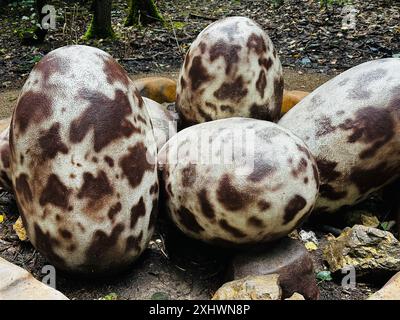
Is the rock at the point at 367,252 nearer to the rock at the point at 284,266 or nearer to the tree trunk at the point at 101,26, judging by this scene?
the rock at the point at 284,266

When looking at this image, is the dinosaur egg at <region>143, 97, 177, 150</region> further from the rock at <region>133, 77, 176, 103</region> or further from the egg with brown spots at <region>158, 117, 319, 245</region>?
the rock at <region>133, 77, 176, 103</region>

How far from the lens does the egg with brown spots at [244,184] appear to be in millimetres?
1362

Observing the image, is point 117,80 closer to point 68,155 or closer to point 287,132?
point 68,155

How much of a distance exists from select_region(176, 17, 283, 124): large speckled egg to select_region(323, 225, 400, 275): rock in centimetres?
51

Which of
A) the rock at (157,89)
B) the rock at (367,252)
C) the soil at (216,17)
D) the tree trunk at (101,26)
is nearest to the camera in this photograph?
the rock at (367,252)

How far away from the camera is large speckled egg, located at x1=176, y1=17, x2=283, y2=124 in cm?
173

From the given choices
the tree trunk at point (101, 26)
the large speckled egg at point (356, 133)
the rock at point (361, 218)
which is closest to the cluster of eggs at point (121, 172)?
the large speckled egg at point (356, 133)

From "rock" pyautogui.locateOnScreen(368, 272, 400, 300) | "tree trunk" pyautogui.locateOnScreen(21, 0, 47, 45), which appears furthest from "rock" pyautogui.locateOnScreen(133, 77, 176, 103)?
"tree trunk" pyautogui.locateOnScreen(21, 0, 47, 45)

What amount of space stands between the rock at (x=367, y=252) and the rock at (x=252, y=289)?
0.27 metres

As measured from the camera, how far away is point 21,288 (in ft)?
4.05

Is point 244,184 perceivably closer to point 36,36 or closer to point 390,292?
point 390,292
